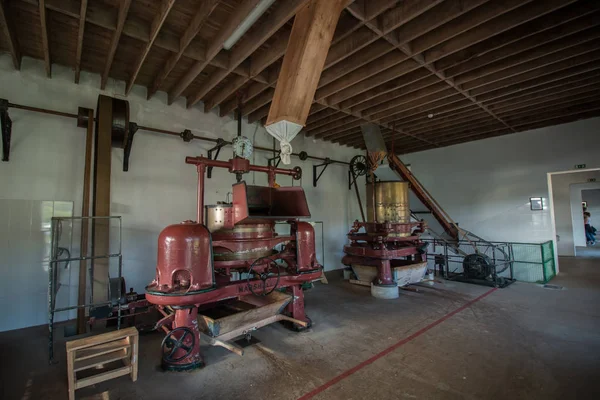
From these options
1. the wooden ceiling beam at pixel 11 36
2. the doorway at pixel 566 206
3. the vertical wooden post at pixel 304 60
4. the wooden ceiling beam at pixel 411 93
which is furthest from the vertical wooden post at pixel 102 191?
the doorway at pixel 566 206

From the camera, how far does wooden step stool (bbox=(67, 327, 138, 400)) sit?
2.40 meters

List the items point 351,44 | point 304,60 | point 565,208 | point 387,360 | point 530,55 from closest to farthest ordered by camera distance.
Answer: point 304,60
point 387,360
point 351,44
point 530,55
point 565,208

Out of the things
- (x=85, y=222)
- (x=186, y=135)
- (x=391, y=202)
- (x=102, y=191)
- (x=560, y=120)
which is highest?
(x=560, y=120)

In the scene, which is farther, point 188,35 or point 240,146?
point 240,146

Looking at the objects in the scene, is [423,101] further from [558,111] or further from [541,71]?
[558,111]

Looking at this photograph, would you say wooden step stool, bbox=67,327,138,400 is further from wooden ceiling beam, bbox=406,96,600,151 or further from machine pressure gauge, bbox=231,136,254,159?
wooden ceiling beam, bbox=406,96,600,151

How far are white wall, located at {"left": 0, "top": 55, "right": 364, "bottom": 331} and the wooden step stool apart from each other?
219cm

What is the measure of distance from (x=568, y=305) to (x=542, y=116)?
13.8 ft

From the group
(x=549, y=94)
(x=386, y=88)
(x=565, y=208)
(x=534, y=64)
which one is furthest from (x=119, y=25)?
(x=565, y=208)

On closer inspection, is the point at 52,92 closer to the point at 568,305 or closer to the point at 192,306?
the point at 192,306

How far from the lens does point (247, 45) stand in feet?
12.4

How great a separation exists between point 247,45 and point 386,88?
2.60m

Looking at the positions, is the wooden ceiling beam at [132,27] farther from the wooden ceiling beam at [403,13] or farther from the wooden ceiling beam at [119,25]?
the wooden ceiling beam at [403,13]

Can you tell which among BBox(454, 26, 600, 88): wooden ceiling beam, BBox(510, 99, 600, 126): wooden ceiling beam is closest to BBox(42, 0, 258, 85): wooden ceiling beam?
BBox(454, 26, 600, 88): wooden ceiling beam
